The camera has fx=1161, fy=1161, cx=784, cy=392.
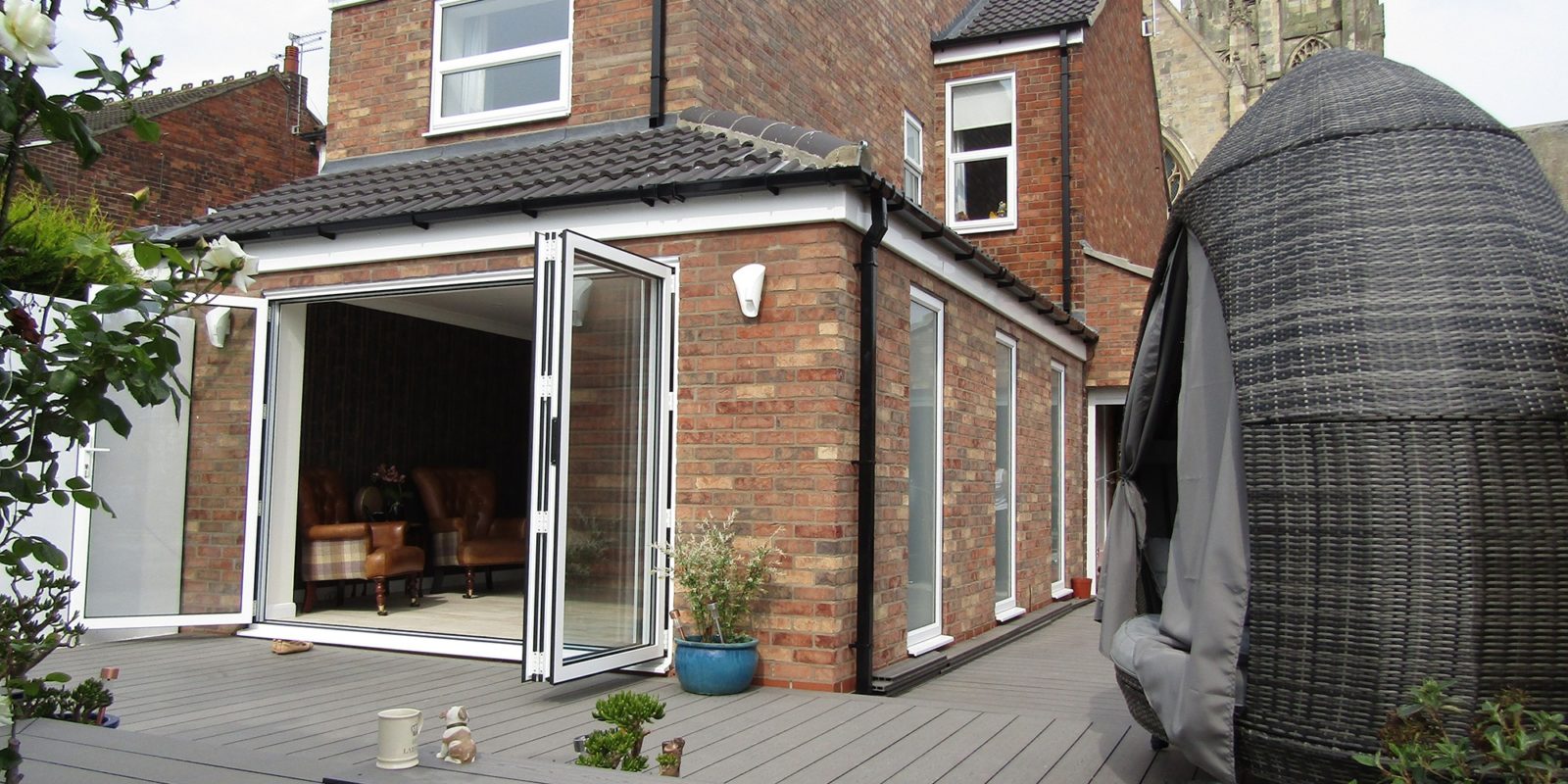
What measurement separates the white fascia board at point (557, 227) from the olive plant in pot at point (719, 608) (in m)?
1.69

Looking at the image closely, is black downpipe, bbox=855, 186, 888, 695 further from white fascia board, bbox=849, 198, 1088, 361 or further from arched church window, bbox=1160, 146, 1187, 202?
arched church window, bbox=1160, 146, 1187, 202

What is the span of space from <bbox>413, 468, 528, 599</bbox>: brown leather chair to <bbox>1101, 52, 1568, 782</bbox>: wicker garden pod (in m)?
7.13

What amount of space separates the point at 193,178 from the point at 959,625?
1689 centimetres

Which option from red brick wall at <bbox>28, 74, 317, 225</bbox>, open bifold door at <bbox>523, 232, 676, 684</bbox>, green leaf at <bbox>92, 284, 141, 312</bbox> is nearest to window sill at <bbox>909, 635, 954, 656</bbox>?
open bifold door at <bbox>523, 232, 676, 684</bbox>

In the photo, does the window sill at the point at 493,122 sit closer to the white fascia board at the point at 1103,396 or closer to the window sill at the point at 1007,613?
the window sill at the point at 1007,613

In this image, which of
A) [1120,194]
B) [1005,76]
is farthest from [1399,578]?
[1120,194]

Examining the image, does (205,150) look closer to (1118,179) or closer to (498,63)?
(498,63)

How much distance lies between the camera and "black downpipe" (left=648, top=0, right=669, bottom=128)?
8359 millimetres

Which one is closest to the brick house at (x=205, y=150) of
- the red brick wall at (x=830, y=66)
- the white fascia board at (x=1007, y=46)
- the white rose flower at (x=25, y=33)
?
the red brick wall at (x=830, y=66)

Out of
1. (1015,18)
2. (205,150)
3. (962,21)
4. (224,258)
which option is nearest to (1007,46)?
(1015,18)

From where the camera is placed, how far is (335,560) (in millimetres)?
8945

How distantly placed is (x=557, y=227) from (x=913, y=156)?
6.65 metres

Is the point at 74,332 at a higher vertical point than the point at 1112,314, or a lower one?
lower

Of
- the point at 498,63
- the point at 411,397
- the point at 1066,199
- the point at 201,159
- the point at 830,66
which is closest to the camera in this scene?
the point at 498,63
